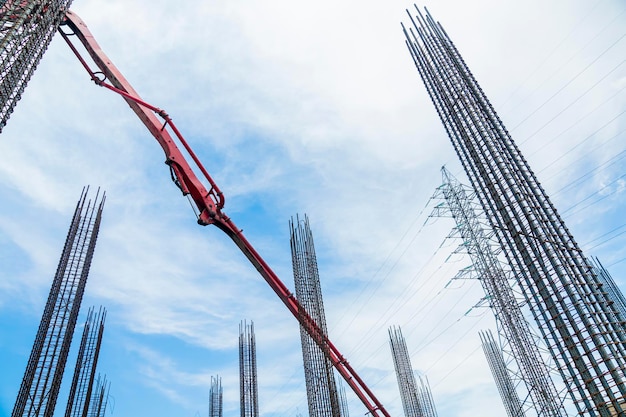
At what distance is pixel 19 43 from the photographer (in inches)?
313

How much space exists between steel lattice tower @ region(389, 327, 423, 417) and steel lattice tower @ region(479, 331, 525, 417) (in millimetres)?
5812

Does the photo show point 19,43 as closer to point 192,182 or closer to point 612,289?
point 192,182

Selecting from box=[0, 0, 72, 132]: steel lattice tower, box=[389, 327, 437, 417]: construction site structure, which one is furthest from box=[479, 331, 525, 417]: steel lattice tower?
box=[0, 0, 72, 132]: steel lattice tower

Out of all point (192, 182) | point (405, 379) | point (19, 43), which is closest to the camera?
point (19, 43)

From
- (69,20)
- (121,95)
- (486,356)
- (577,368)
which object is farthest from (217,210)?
(486,356)

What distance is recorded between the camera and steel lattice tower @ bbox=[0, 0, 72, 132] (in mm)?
7629

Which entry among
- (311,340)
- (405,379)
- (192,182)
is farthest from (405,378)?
(192,182)

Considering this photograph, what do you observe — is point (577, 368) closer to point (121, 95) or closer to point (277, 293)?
point (277, 293)

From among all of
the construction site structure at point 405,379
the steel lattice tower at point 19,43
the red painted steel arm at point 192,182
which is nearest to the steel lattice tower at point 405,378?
the construction site structure at point 405,379

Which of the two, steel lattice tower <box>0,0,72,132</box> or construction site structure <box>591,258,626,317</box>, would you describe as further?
construction site structure <box>591,258,626,317</box>

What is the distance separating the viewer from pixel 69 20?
11.5 metres

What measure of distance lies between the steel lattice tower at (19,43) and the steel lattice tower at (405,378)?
2351cm

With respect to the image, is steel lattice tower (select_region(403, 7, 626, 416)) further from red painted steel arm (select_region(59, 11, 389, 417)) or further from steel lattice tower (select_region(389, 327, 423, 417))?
Result: steel lattice tower (select_region(389, 327, 423, 417))

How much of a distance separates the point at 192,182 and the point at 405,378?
766 inches
